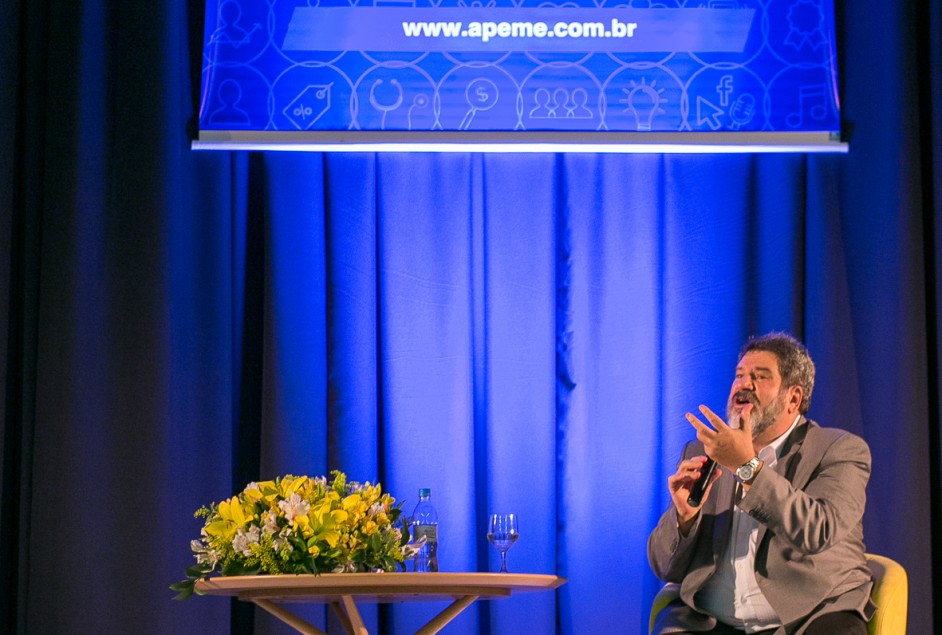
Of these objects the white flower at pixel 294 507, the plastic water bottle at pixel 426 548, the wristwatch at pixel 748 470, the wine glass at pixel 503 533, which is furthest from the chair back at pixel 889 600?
the white flower at pixel 294 507

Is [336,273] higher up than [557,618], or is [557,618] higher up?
[336,273]

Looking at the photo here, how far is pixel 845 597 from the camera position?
3301 millimetres

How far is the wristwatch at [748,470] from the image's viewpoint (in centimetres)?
321

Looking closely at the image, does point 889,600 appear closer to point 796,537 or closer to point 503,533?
point 796,537

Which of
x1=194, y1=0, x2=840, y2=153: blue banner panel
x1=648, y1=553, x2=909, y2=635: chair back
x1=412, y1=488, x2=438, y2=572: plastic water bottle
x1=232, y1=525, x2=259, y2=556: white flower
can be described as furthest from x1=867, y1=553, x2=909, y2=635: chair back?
x1=194, y1=0, x2=840, y2=153: blue banner panel

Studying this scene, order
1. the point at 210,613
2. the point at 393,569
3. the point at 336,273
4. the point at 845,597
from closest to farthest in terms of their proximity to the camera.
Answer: the point at 393,569 → the point at 845,597 → the point at 210,613 → the point at 336,273

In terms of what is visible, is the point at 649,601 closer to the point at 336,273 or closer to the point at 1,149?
the point at 336,273

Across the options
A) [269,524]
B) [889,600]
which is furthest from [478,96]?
[889,600]

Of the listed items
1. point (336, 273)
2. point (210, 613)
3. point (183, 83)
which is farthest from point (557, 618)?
point (183, 83)

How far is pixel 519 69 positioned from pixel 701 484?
1.92 meters

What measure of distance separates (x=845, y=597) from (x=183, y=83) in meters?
3.08

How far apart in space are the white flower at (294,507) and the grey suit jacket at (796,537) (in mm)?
1203

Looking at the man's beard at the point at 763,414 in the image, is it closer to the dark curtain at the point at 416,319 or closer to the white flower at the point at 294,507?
the dark curtain at the point at 416,319

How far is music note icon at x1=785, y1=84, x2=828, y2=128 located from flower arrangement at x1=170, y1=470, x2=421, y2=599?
2.53 m
